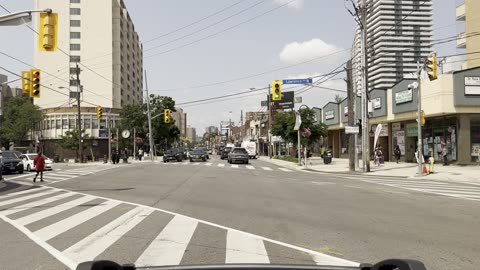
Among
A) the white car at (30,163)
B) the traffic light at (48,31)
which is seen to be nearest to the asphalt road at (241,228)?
the traffic light at (48,31)

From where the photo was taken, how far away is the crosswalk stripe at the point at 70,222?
905cm

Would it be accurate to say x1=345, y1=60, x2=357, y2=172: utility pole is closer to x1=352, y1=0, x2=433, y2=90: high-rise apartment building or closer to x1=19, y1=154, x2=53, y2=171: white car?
x1=352, y1=0, x2=433, y2=90: high-rise apartment building

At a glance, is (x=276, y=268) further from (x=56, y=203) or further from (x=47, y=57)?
(x=47, y=57)

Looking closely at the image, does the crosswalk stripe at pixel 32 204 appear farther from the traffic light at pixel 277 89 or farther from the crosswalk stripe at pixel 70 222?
the traffic light at pixel 277 89

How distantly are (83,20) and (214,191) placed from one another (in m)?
89.4

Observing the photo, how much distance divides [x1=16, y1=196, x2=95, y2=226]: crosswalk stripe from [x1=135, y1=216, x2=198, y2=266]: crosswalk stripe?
3530 mm

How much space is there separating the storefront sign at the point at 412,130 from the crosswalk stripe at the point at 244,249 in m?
32.1

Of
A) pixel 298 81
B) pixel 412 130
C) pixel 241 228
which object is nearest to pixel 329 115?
pixel 412 130

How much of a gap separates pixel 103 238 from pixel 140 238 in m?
0.70

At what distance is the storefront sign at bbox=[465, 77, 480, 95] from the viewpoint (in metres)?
32.1

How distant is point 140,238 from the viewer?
27.4 feet

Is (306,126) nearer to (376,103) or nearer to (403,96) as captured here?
(376,103)

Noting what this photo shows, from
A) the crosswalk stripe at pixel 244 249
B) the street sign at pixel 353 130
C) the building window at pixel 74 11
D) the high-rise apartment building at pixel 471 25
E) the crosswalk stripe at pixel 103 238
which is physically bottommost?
the crosswalk stripe at pixel 103 238

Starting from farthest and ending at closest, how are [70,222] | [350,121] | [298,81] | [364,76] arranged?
[298,81], [350,121], [364,76], [70,222]
